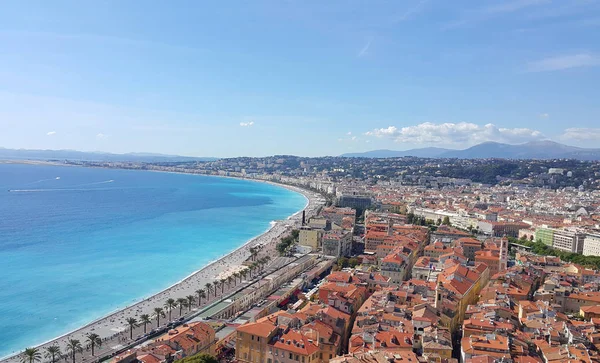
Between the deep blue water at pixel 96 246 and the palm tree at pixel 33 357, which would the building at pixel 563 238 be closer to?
the deep blue water at pixel 96 246

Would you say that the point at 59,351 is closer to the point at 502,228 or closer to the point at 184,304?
the point at 184,304

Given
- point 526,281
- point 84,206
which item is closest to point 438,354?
point 526,281

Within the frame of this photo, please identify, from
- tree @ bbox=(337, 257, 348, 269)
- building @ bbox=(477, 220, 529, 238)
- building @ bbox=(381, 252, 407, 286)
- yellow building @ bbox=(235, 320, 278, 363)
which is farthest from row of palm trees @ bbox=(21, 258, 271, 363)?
building @ bbox=(477, 220, 529, 238)

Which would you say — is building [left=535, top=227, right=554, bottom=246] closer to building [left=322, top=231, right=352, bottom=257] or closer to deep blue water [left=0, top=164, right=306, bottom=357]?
building [left=322, top=231, right=352, bottom=257]

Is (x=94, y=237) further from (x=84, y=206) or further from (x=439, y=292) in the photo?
(x=439, y=292)

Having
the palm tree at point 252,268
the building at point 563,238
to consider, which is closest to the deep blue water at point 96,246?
the palm tree at point 252,268
